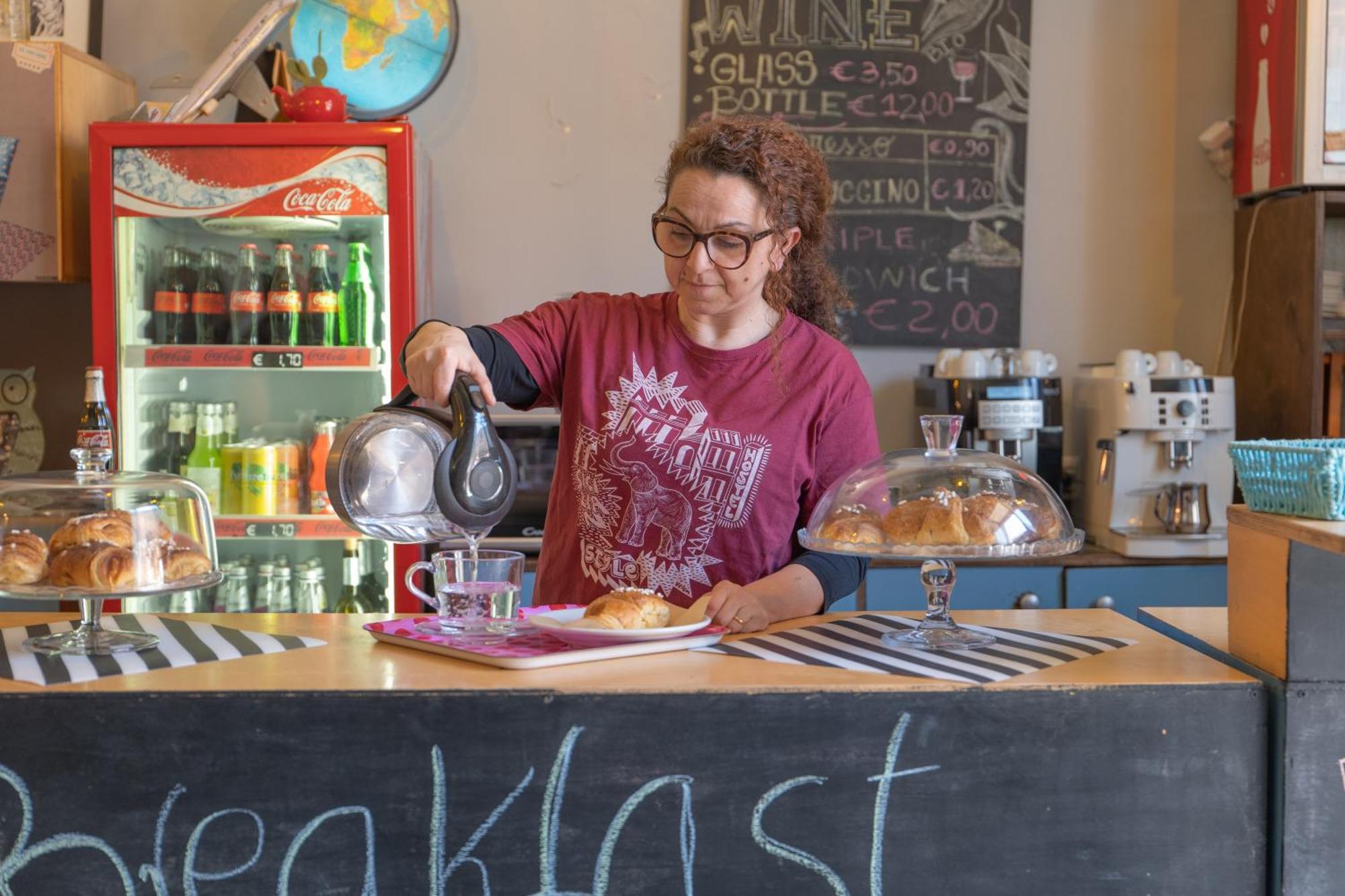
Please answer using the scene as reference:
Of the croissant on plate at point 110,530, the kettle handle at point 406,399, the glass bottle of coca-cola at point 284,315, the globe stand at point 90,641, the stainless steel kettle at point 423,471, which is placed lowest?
the globe stand at point 90,641

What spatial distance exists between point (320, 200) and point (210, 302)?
0.41 metres

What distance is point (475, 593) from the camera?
163 centimetres

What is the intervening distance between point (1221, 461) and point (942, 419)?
1.87m

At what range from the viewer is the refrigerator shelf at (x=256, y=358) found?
305 centimetres

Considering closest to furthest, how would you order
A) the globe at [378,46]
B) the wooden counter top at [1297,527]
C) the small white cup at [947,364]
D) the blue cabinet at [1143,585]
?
the wooden counter top at [1297,527] < the blue cabinet at [1143,585] < the small white cup at [947,364] < the globe at [378,46]

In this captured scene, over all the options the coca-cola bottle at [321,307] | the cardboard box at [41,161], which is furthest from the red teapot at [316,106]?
the cardboard box at [41,161]

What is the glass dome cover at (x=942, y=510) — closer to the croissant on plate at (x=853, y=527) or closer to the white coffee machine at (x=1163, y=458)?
the croissant on plate at (x=853, y=527)

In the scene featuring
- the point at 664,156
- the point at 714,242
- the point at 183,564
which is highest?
the point at 664,156

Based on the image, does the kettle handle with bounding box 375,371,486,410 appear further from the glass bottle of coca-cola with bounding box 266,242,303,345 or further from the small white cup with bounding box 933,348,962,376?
the small white cup with bounding box 933,348,962,376

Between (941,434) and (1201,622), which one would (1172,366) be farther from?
(941,434)

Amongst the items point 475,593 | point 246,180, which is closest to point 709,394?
point 475,593

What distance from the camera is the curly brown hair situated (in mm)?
1906

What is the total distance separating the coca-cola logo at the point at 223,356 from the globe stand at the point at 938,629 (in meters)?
1.93

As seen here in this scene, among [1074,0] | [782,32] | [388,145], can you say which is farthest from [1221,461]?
[388,145]
